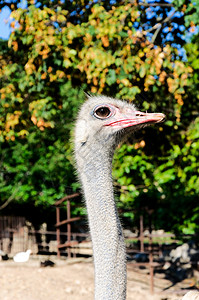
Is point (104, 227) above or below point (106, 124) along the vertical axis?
below

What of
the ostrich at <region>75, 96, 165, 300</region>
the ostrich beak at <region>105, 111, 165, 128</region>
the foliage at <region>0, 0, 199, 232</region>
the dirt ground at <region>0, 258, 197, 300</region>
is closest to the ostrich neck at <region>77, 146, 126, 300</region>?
the ostrich at <region>75, 96, 165, 300</region>

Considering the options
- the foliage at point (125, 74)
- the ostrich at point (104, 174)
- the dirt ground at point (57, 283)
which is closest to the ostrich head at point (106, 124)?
the ostrich at point (104, 174)

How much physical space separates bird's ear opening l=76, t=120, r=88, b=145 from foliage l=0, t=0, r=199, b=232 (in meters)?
2.27

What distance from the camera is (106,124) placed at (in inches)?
102

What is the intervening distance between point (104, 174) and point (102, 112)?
0.98ft

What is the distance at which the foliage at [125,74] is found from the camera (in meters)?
6.61

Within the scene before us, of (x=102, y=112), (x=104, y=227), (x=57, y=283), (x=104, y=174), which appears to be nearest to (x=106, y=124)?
(x=102, y=112)

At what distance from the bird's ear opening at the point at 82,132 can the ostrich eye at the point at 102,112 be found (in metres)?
0.07

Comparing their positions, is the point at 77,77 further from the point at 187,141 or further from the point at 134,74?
the point at 187,141

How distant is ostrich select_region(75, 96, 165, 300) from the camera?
2.39 metres

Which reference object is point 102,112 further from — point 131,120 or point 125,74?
point 125,74

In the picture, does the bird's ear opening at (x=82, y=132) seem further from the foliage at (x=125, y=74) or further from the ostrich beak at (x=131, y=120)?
the foliage at (x=125, y=74)

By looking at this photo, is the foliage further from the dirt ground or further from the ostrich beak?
the ostrich beak

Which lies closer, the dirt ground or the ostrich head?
the ostrich head
